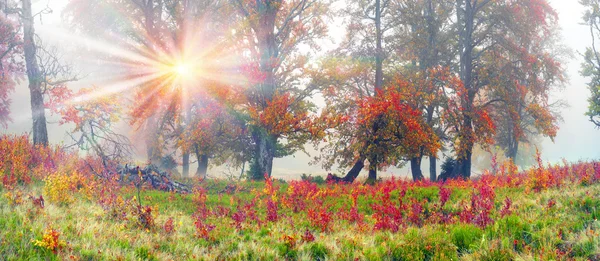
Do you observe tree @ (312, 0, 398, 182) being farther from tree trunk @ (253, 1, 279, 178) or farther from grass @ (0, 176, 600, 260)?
grass @ (0, 176, 600, 260)

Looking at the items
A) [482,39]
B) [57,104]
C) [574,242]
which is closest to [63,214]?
[574,242]

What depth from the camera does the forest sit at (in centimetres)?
585

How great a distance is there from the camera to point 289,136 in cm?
1794

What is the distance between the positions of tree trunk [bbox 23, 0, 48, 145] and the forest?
0.07 metres

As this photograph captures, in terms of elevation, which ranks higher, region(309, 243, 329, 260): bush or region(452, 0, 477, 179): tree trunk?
region(452, 0, 477, 179): tree trunk

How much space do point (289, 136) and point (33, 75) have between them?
11.0 m

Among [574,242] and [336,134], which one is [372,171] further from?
[574,242]

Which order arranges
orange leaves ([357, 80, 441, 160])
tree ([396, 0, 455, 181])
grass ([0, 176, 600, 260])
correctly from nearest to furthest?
Result: grass ([0, 176, 600, 260]) < orange leaves ([357, 80, 441, 160]) < tree ([396, 0, 455, 181])

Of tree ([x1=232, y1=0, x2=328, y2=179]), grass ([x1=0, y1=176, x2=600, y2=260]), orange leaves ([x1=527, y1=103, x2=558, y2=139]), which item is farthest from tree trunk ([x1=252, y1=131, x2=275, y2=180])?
orange leaves ([x1=527, y1=103, x2=558, y2=139])

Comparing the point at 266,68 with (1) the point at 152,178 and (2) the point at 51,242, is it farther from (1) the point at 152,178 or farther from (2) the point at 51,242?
(2) the point at 51,242

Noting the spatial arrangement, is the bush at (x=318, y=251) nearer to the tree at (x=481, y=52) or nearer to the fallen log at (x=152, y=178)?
the fallen log at (x=152, y=178)

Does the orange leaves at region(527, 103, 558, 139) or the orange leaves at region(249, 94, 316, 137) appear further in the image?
the orange leaves at region(527, 103, 558, 139)

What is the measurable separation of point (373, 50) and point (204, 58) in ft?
31.8

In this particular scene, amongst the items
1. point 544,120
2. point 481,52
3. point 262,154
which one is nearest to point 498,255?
point 262,154
